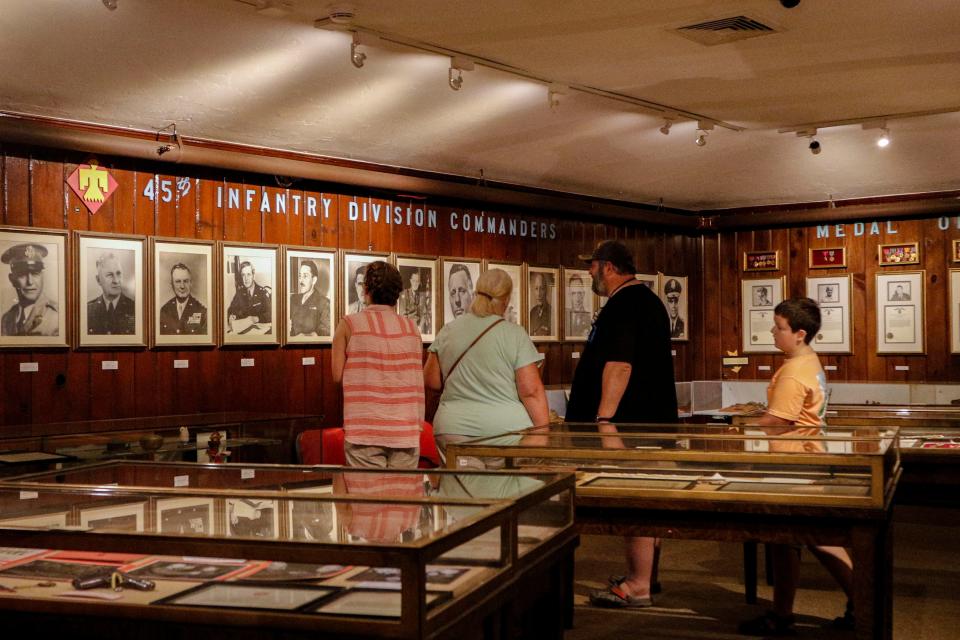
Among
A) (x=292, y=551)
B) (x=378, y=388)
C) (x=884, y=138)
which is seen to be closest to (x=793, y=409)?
(x=378, y=388)

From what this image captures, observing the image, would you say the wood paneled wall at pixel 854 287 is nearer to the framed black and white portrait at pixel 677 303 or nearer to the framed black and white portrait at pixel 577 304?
the framed black and white portrait at pixel 677 303

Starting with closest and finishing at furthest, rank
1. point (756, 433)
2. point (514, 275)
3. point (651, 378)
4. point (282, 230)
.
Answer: point (756, 433), point (651, 378), point (282, 230), point (514, 275)

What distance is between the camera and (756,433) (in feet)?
11.9

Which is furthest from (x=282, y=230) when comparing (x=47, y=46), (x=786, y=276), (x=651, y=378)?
(x=786, y=276)

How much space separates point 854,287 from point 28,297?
7591 mm

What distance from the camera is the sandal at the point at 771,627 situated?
4.48 metres

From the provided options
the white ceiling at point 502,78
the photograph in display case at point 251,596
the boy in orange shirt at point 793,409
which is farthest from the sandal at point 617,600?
the photograph in display case at point 251,596

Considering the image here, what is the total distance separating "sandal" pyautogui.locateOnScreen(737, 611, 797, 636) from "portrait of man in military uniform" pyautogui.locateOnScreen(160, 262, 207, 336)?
4135mm

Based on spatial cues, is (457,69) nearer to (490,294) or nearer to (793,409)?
(490,294)

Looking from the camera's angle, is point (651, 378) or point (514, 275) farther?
point (514, 275)

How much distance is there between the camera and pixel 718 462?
3467 mm

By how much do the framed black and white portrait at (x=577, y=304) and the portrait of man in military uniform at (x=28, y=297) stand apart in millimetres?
4880

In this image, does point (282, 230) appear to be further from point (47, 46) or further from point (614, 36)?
point (614, 36)

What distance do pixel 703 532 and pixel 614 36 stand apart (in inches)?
117
